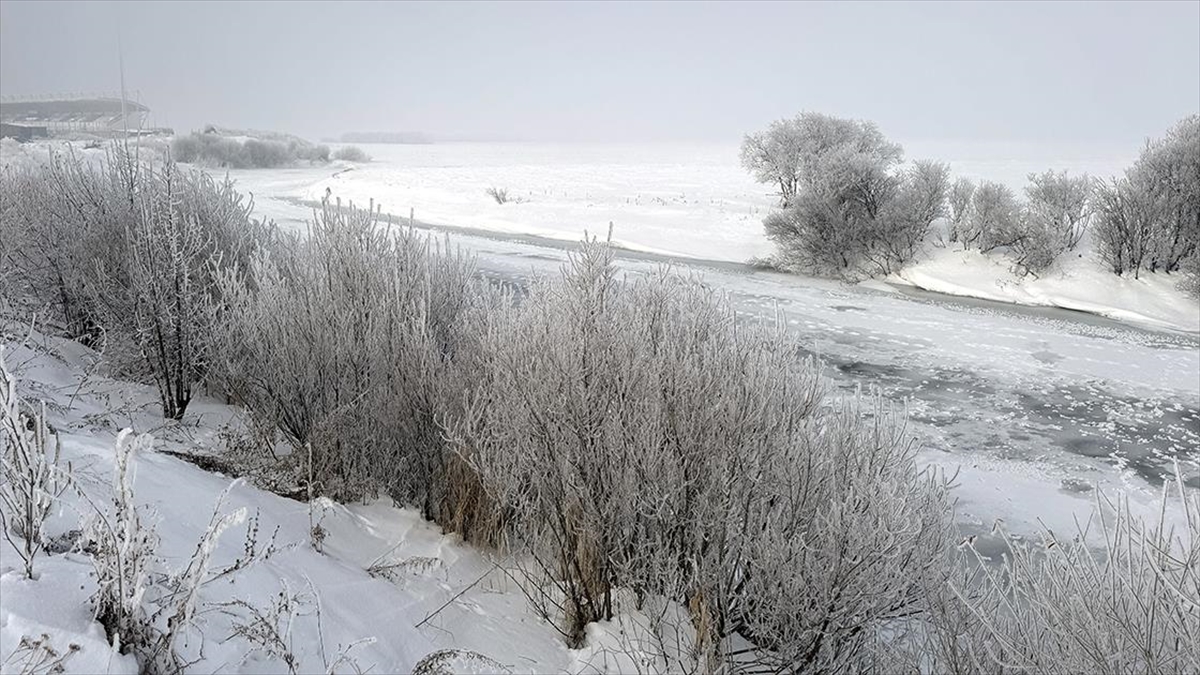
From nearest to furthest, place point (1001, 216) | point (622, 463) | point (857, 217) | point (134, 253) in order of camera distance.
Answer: point (622, 463) → point (134, 253) → point (1001, 216) → point (857, 217)

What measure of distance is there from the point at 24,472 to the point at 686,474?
11.8ft

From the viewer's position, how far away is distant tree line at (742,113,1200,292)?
2239 cm

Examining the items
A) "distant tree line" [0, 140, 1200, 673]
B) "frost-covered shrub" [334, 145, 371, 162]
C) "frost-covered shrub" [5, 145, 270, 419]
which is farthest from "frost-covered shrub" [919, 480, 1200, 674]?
"frost-covered shrub" [334, 145, 371, 162]

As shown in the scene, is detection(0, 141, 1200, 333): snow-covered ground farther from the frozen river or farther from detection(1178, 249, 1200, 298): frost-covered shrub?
the frozen river

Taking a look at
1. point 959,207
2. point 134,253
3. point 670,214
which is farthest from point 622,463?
point 670,214

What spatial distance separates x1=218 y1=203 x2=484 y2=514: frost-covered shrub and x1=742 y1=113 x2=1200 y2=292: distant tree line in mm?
21835

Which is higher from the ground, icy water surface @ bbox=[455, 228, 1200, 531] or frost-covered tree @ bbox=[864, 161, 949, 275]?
frost-covered tree @ bbox=[864, 161, 949, 275]

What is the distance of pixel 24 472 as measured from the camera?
2873 mm

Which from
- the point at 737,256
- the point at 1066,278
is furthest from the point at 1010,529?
the point at 737,256

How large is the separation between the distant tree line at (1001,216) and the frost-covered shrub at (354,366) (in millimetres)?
21835

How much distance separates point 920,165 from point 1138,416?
61.1 feet

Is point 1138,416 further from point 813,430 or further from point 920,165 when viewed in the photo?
point 920,165

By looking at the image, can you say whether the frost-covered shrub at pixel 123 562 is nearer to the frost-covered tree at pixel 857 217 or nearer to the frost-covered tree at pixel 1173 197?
the frost-covered tree at pixel 857 217

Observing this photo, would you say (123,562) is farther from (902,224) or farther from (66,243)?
(902,224)
